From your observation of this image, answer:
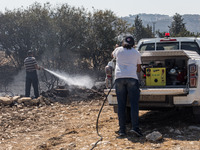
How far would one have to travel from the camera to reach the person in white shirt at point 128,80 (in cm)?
564

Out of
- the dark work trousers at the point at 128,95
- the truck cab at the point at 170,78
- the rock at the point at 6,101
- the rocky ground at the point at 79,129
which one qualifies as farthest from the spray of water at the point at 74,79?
the dark work trousers at the point at 128,95

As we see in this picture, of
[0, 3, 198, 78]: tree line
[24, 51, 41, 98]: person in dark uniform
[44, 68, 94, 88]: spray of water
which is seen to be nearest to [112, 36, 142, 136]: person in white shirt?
[24, 51, 41, 98]: person in dark uniform

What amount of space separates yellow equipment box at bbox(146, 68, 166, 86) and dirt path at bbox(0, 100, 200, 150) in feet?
2.86

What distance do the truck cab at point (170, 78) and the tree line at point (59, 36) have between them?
32.0 feet

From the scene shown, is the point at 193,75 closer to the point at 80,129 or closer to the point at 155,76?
the point at 155,76

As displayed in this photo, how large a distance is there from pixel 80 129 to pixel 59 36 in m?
11.0

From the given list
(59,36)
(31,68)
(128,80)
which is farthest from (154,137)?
(59,36)

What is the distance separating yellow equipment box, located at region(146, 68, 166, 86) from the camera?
6.44 metres

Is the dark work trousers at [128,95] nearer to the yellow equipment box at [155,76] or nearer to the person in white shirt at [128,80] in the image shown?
the person in white shirt at [128,80]

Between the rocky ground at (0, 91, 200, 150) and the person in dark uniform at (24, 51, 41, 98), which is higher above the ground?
the person in dark uniform at (24, 51, 41, 98)

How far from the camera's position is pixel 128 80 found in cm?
564

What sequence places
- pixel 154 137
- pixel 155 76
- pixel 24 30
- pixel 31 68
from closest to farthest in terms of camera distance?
1. pixel 154 137
2. pixel 155 76
3. pixel 31 68
4. pixel 24 30

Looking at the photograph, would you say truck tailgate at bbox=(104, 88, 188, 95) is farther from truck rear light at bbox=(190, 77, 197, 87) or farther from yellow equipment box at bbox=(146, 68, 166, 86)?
yellow equipment box at bbox=(146, 68, 166, 86)

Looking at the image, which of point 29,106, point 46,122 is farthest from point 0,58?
point 46,122
